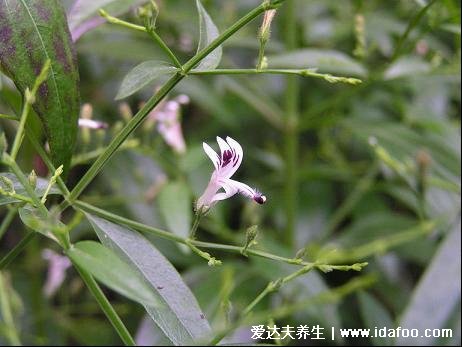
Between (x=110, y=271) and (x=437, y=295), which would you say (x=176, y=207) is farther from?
(x=110, y=271)

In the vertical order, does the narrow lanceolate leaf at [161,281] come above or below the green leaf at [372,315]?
above

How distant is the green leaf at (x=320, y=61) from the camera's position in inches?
32.5

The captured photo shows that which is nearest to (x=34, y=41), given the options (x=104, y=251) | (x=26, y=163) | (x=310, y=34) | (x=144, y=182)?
(x=104, y=251)

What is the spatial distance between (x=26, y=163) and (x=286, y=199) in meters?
0.36

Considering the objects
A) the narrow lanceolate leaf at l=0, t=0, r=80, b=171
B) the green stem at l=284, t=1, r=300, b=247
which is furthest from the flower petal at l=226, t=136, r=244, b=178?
the green stem at l=284, t=1, r=300, b=247

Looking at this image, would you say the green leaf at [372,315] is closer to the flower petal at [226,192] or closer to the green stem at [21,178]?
the flower petal at [226,192]

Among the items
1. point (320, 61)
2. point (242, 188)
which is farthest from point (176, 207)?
point (242, 188)

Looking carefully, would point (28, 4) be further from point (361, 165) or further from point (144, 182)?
point (361, 165)

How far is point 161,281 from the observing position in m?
0.46

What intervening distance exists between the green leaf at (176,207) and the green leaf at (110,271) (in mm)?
357

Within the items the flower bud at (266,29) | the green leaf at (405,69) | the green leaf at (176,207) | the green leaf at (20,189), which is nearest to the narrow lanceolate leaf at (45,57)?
the green leaf at (20,189)

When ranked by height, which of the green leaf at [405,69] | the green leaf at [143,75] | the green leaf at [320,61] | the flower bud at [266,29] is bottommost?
the green leaf at [405,69]

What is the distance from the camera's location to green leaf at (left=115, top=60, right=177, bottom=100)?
449mm

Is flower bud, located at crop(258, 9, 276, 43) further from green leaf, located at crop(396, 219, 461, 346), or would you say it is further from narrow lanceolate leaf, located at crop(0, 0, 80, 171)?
green leaf, located at crop(396, 219, 461, 346)
